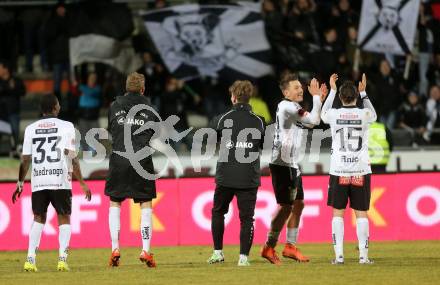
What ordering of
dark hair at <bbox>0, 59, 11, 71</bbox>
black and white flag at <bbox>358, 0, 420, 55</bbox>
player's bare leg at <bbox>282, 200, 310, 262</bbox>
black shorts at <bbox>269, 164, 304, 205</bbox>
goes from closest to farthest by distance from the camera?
black shorts at <bbox>269, 164, 304, 205</bbox>, player's bare leg at <bbox>282, 200, 310, 262</bbox>, black and white flag at <bbox>358, 0, 420, 55</bbox>, dark hair at <bbox>0, 59, 11, 71</bbox>

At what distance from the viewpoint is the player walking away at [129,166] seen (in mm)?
15422

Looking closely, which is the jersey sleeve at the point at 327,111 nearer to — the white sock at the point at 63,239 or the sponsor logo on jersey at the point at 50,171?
the sponsor logo on jersey at the point at 50,171

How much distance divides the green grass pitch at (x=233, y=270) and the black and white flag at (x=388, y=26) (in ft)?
22.7

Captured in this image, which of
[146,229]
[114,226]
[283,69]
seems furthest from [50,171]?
[283,69]

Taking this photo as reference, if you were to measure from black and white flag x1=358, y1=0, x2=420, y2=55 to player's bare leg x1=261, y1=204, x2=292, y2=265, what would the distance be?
9479mm

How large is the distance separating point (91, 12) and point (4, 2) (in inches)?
109

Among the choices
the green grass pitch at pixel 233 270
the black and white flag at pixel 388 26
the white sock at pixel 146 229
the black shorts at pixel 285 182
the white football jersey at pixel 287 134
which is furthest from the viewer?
the black and white flag at pixel 388 26

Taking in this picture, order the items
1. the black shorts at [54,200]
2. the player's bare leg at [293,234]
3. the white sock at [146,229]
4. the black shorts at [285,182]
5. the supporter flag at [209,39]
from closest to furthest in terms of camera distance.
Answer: the black shorts at [54,200] < the white sock at [146,229] < the black shorts at [285,182] < the player's bare leg at [293,234] < the supporter flag at [209,39]

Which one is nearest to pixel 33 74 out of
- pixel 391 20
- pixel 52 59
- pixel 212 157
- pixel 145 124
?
pixel 52 59

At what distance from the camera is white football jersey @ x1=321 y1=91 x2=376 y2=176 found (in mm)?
15430

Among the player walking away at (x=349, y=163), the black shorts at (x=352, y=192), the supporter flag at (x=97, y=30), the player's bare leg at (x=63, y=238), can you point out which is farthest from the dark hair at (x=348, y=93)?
the supporter flag at (x=97, y=30)

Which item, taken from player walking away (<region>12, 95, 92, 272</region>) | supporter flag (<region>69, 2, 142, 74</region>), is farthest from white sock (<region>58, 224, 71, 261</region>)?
supporter flag (<region>69, 2, 142, 74</region>)

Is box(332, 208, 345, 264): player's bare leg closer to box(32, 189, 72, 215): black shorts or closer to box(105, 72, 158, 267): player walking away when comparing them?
box(105, 72, 158, 267): player walking away

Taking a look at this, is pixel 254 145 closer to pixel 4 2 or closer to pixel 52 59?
pixel 52 59
